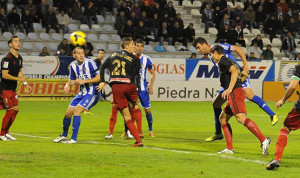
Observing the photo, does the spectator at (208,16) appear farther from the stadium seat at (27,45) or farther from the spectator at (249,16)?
the stadium seat at (27,45)

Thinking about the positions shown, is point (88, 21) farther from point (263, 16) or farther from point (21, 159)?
point (21, 159)

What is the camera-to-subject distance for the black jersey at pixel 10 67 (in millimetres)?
13422

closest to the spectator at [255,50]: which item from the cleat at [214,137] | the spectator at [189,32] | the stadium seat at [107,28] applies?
the spectator at [189,32]

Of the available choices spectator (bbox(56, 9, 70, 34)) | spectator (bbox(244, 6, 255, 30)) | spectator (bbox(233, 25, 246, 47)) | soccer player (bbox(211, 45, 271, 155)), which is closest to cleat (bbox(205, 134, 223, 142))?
soccer player (bbox(211, 45, 271, 155))

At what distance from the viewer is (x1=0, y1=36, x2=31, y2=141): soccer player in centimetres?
1340

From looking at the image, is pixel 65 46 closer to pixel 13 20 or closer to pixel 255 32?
pixel 13 20

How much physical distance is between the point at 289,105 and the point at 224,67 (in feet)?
53.2

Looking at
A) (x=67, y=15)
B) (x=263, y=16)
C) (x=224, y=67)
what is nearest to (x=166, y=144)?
(x=224, y=67)

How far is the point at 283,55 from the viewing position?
33812 millimetres

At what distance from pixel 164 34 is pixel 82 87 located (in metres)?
19.1

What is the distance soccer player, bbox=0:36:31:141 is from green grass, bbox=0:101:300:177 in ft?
1.46

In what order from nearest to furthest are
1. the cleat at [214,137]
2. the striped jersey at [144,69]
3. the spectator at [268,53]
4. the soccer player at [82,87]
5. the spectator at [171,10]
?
the soccer player at [82,87]
the cleat at [214,137]
the striped jersey at [144,69]
the spectator at [268,53]
the spectator at [171,10]

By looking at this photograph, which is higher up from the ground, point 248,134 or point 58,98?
point 248,134

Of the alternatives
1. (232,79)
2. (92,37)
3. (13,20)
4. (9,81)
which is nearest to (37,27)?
(13,20)
